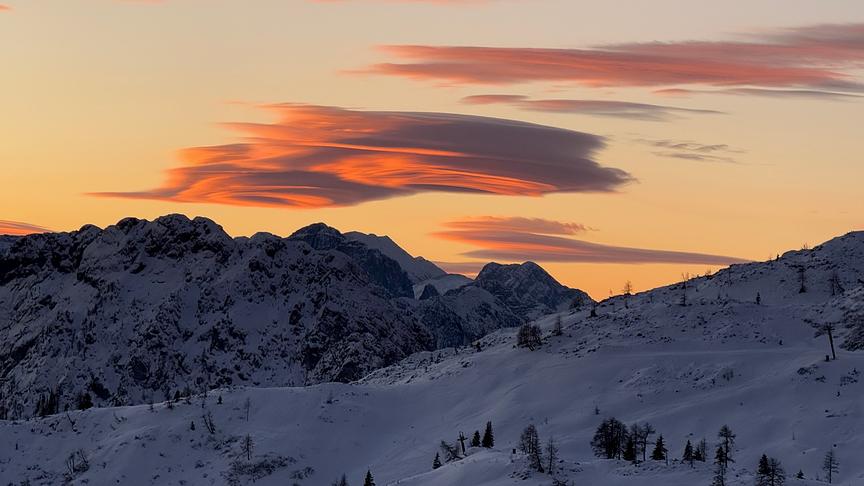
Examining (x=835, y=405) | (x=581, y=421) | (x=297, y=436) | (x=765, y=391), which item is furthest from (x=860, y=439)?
(x=297, y=436)

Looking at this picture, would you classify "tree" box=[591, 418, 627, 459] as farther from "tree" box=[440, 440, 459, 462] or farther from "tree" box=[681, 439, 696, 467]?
"tree" box=[440, 440, 459, 462]

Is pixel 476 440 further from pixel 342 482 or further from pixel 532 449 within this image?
pixel 532 449

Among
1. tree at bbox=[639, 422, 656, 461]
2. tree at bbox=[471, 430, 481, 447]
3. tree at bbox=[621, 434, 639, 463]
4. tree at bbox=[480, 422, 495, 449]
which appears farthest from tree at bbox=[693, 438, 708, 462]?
tree at bbox=[471, 430, 481, 447]

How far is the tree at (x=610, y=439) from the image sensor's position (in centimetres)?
15750

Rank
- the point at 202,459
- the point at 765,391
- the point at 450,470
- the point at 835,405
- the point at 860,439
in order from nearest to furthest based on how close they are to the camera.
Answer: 1. the point at 450,470
2. the point at 860,439
3. the point at 835,405
4. the point at 765,391
5. the point at 202,459

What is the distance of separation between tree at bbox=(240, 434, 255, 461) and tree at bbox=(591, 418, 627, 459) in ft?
171

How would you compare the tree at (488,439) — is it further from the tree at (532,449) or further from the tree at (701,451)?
the tree at (701,451)

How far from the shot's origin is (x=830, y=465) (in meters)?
136

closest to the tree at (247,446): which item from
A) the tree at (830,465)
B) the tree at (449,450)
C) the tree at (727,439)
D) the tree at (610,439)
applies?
the tree at (449,450)

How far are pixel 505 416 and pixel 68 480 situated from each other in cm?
6560

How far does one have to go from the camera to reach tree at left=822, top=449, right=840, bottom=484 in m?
138

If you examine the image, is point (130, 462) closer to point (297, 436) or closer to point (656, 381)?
point (297, 436)

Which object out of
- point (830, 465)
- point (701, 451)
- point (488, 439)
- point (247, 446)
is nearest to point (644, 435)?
point (701, 451)

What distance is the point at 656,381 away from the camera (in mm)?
193125
